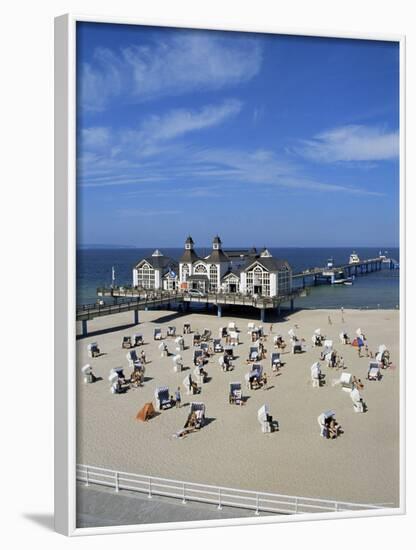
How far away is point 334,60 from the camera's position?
964 centimetres

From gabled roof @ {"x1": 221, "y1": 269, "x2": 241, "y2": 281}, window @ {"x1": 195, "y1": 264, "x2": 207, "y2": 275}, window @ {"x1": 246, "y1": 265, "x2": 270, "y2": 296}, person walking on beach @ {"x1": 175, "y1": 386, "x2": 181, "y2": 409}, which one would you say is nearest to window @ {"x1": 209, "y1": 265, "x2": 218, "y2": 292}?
window @ {"x1": 195, "y1": 264, "x2": 207, "y2": 275}

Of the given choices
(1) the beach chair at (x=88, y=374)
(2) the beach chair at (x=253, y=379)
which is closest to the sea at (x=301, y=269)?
(1) the beach chair at (x=88, y=374)

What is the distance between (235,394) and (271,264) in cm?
282

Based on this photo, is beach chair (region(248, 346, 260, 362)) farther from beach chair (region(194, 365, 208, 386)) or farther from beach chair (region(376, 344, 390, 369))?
beach chair (region(376, 344, 390, 369))

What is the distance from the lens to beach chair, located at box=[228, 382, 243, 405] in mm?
11500

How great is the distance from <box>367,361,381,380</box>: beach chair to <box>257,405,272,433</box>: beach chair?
2.69 m

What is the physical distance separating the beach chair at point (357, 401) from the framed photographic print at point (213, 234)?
1.3 inches

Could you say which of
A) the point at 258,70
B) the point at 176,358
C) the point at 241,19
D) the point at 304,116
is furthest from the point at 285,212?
the point at 176,358

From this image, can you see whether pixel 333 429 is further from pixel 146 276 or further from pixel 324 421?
pixel 146 276

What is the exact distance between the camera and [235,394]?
38.0ft

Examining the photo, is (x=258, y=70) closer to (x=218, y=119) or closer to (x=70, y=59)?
(x=218, y=119)

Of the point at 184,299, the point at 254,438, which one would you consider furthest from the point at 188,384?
the point at 254,438

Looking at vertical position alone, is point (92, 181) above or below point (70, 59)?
below

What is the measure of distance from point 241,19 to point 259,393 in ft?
22.2
